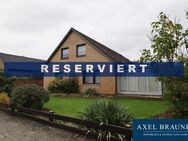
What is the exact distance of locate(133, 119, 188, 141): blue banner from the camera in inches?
181

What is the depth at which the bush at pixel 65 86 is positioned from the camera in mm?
25344

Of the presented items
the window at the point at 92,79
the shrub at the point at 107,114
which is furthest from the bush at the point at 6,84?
the shrub at the point at 107,114

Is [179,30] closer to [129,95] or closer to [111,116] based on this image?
[111,116]

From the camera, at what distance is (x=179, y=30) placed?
8.83 metres

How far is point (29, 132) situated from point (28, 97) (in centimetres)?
401

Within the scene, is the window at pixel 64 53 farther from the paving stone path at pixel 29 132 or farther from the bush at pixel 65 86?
the paving stone path at pixel 29 132

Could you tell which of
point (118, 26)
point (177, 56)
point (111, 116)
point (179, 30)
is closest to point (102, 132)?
point (111, 116)

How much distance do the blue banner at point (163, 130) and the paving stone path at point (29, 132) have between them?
3.89 meters

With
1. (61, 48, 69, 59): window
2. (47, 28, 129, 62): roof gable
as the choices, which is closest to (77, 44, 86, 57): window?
(47, 28, 129, 62): roof gable

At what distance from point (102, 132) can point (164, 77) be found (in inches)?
121

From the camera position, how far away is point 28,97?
43.0 ft

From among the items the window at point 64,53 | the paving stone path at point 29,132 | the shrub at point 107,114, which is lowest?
the paving stone path at point 29,132

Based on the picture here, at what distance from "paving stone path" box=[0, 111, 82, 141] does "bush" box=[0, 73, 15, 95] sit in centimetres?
665

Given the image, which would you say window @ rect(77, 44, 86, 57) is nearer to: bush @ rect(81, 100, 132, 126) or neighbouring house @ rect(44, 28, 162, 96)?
neighbouring house @ rect(44, 28, 162, 96)
